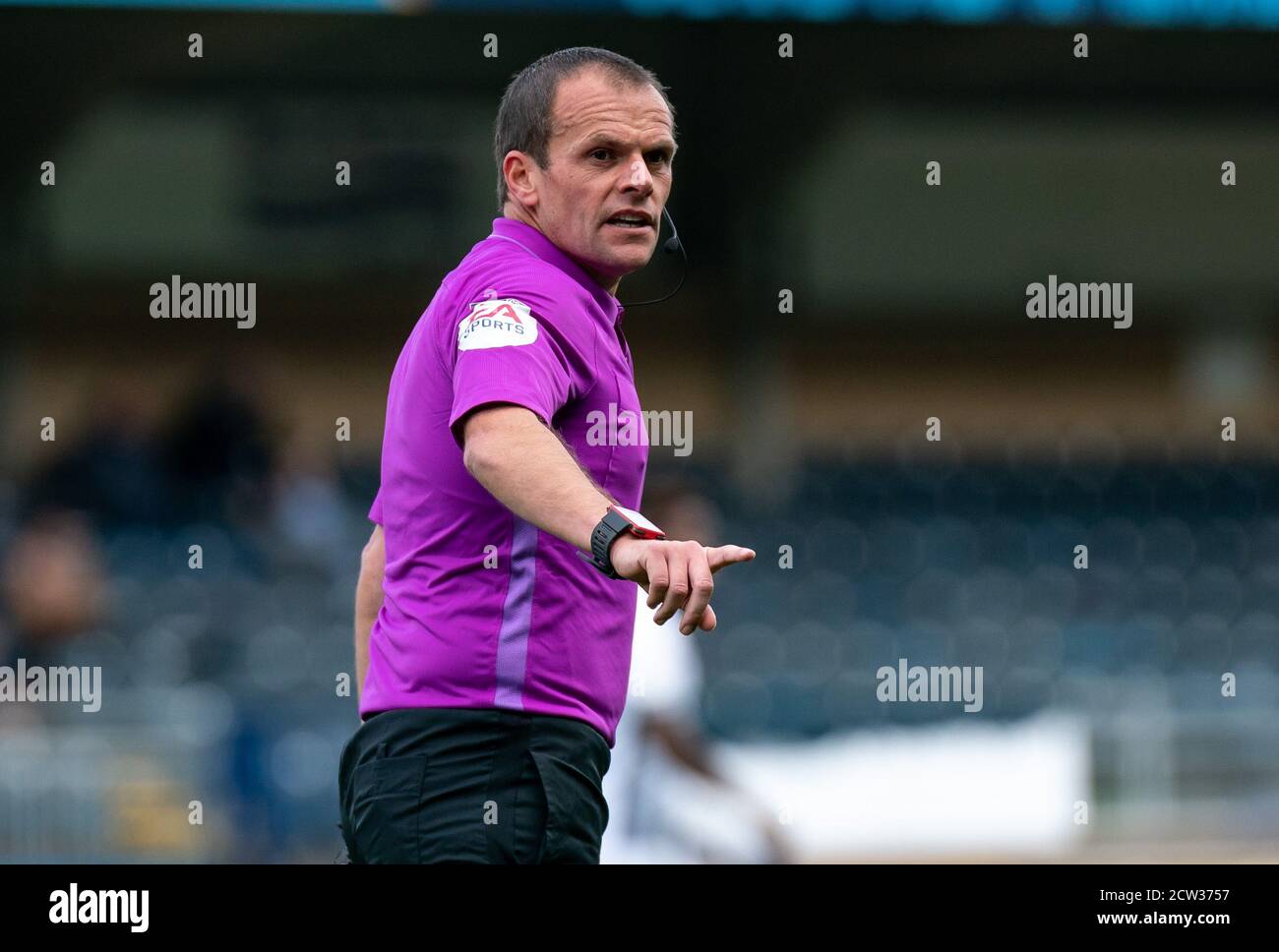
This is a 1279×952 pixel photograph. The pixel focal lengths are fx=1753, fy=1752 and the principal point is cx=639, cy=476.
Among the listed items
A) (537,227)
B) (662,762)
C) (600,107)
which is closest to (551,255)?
(537,227)

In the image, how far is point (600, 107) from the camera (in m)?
2.47

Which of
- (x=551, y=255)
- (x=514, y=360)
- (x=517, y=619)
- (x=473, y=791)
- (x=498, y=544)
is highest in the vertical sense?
(x=551, y=255)

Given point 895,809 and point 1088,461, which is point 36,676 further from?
point 1088,461

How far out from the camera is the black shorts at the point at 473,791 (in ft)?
7.52

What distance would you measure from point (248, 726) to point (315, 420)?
6640 millimetres

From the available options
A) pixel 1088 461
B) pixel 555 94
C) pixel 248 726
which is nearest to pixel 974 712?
pixel 248 726

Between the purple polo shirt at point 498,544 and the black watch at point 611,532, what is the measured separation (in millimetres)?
282

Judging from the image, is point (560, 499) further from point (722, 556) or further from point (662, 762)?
point (662, 762)

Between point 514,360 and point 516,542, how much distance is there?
272 mm

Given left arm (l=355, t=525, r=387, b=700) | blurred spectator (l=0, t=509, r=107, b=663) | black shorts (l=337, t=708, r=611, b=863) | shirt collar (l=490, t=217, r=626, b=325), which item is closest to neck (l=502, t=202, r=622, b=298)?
shirt collar (l=490, t=217, r=626, b=325)

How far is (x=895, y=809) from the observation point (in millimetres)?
8203

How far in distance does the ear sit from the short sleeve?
0.87 feet

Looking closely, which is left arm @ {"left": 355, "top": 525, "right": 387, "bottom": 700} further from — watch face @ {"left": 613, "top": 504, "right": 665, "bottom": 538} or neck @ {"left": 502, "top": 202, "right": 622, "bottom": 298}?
watch face @ {"left": 613, "top": 504, "right": 665, "bottom": 538}

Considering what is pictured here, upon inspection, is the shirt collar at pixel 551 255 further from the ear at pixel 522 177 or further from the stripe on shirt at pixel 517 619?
the stripe on shirt at pixel 517 619
